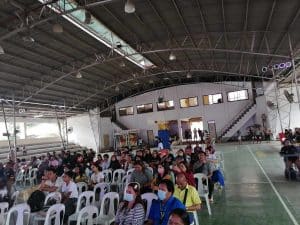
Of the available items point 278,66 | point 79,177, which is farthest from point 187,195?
point 278,66

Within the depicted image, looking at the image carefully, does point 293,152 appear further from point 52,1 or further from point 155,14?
point 52,1

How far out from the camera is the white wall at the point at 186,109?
2672 cm

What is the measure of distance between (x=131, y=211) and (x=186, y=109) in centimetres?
2500

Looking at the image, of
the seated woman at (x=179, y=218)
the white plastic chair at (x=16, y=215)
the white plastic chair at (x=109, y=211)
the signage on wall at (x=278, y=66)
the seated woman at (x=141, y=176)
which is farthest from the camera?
the signage on wall at (x=278, y=66)

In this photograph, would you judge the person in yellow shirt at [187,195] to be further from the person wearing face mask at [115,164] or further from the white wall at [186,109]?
the white wall at [186,109]

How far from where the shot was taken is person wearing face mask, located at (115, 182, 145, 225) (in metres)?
3.78

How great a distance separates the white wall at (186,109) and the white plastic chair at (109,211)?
22.8 m

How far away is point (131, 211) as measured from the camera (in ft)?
12.6

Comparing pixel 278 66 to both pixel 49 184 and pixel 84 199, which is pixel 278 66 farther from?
pixel 84 199

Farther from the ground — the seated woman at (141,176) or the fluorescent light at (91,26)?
the fluorescent light at (91,26)

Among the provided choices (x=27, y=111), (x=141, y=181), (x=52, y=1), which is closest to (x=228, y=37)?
(x=52, y=1)

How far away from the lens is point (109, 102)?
1194 inches

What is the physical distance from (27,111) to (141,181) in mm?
18225

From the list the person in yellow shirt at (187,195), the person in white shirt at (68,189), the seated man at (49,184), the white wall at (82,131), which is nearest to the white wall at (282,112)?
the white wall at (82,131)
